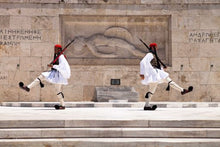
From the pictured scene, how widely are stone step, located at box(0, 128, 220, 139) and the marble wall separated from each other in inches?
325

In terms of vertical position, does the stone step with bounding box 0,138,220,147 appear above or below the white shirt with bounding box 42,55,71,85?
below

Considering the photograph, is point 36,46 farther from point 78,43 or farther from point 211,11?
point 211,11

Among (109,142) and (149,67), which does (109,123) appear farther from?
(149,67)

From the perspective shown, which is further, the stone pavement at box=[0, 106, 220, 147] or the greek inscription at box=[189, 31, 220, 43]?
the greek inscription at box=[189, 31, 220, 43]

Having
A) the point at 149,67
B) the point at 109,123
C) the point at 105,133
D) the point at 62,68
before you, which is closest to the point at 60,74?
the point at 62,68

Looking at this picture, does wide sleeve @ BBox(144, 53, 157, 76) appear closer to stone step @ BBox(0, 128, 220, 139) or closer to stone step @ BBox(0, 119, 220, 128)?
stone step @ BBox(0, 119, 220, 128)

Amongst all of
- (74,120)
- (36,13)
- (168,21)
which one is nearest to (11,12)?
(36,13)

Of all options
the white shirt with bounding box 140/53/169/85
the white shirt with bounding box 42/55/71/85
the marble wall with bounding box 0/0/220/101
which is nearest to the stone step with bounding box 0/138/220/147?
the white shirt with bounding box 140/53/169/85

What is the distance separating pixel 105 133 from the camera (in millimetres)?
6160

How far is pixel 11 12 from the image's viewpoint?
14578 millimetres

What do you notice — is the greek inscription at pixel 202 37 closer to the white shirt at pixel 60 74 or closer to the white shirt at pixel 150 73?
the white shirt at pixel 150 73

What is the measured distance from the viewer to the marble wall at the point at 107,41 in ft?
47.3

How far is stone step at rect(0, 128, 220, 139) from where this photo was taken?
20.1ft

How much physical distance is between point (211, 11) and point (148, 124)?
387 inches
